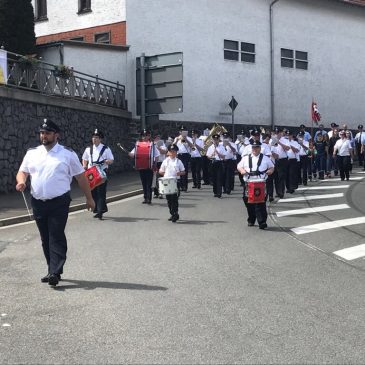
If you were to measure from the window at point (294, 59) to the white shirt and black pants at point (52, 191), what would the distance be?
27.3 meters

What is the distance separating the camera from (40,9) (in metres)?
29.9

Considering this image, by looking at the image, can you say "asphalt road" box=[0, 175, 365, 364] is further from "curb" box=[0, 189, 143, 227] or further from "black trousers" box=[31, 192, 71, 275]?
"curb" box=[0, 189, 143, 227]

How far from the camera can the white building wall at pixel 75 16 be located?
26844 mm

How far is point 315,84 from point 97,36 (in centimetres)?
1347

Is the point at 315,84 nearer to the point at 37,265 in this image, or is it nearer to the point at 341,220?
the point at 341,220

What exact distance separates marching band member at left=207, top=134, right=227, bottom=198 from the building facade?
30.8ft

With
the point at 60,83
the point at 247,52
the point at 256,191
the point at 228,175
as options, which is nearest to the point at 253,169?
the point at 256,191

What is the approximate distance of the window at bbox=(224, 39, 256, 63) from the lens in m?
30.3

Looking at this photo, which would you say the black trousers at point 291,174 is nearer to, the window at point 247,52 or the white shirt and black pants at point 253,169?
the white shirt and black pants at point 253,169

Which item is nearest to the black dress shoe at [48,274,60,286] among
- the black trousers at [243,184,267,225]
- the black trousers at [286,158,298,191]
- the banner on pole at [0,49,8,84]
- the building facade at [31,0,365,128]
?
the black trousers at [243,184,267,225]

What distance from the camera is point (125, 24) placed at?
87.1 ft

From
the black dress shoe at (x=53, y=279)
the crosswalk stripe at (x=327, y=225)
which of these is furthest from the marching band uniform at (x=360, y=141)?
the black dress shoe at (x=53, y=279)

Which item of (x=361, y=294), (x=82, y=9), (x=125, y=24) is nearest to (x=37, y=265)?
(x=361, y=294)

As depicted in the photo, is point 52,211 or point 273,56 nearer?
point 52,211
